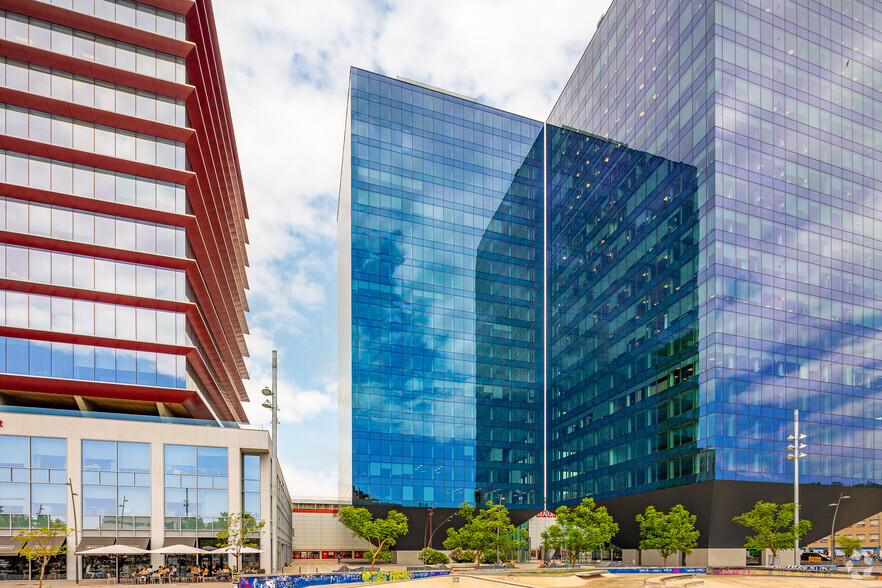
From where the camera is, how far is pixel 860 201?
245ft

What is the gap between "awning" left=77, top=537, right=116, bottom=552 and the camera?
45.3m

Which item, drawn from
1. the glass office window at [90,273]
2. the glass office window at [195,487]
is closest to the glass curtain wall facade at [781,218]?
the glass office window at [195,487]

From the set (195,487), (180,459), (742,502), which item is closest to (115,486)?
(180,459)

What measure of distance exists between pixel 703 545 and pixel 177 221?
57.9 m

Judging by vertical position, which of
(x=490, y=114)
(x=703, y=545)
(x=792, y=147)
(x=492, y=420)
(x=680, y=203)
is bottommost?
(x=703, y=545)

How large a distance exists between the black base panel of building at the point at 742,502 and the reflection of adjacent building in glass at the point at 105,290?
41.6 metres

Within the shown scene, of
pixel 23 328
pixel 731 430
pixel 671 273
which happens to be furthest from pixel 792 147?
pixel 23 328

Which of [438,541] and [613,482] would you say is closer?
[613,482]

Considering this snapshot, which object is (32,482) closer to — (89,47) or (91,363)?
(91,363)

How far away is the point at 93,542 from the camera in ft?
150

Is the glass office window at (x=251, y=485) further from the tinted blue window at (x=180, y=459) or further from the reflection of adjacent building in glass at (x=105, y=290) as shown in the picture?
the tinted blue window at (x=180, y=459)

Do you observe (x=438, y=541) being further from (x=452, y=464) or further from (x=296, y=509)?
(x=296, y=509)

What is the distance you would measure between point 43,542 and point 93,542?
15.6 feet

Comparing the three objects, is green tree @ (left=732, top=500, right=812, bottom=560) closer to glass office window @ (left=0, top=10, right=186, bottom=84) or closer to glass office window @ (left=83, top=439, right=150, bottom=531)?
glass office window @ (left=83, top=439, right=150, bottom=531)
